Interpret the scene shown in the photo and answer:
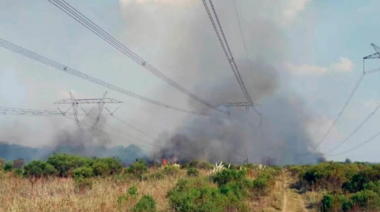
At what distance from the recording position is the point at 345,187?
29.3 metres

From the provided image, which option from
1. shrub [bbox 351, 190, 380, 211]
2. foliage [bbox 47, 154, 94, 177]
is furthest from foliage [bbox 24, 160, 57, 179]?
shrub [bbox 351, 190, 380, 211]

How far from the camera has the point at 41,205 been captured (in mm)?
17359

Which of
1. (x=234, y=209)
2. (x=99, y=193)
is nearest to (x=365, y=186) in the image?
(x=234, y=209)

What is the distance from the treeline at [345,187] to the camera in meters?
20.7

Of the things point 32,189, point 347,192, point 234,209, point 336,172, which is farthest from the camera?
point 336,172

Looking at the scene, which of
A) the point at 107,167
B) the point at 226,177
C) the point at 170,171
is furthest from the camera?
the point at 107,167

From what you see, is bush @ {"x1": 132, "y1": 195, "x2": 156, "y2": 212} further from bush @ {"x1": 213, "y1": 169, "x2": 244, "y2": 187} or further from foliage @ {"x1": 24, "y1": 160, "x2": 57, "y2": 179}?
foliage @ {"x1": 24, "y1": 160, "x2": 57, "y2": 179}

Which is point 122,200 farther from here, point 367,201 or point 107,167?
point 107,167

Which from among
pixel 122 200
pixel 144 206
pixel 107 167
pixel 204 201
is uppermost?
pixel 107 167

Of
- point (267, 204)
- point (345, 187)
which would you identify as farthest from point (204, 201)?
point (345, 187)

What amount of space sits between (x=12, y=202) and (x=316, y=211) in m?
15.9

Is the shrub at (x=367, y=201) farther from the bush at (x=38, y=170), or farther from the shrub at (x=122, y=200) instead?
the bush at (x=38, y=170)

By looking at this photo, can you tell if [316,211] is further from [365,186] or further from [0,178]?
[0,178]

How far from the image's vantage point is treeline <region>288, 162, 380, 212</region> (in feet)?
67.8
